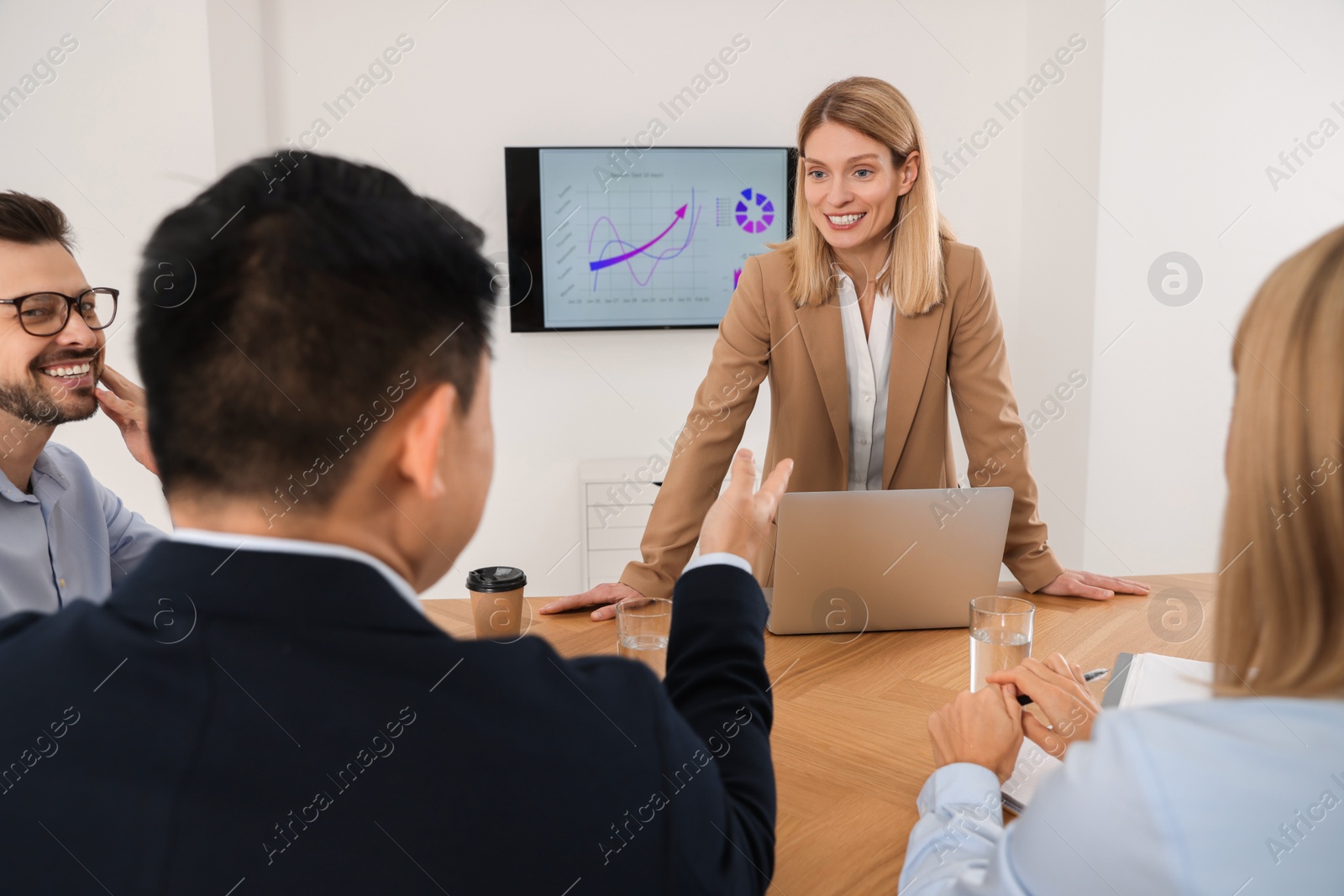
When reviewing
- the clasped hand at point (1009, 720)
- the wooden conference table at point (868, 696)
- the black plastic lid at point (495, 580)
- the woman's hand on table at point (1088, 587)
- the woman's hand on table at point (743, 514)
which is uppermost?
the woman's hand on table at point (743, 514)

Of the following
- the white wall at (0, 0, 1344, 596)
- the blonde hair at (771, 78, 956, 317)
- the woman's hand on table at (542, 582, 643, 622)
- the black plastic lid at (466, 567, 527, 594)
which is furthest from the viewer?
the white wall at (0, 0, 1344, 596)

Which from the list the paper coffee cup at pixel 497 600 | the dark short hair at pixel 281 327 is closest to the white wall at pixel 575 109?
the paper coffee cup at pixel 497 600

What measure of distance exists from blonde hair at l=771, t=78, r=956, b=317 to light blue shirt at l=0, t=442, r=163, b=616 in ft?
5.01

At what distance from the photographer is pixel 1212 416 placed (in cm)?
357

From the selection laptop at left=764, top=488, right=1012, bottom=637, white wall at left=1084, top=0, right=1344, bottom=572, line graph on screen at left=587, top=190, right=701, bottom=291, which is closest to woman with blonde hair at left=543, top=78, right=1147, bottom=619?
laptop at left=764, top=488, right=1012, bottom=637

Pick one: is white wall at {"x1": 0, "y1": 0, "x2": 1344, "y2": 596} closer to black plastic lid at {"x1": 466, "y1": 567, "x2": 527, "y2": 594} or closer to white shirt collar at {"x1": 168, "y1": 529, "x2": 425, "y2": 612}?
black plastic lid at {"x1": 466, "y1": 567, "x2": 527, "y2": 594}

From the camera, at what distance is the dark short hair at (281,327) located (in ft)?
2.21

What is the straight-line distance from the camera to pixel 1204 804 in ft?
2.07

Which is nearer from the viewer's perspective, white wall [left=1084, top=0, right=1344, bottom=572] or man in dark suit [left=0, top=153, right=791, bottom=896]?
man in dark suit [left=0, top=153, right=791, bottom=896]

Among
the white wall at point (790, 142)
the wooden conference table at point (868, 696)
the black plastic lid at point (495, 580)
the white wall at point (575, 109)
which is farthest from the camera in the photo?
the white wall at point (575, 109)

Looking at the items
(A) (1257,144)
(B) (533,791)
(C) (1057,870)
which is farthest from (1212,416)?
(B) (533,791)

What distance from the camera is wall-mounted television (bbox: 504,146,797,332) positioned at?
3.82m

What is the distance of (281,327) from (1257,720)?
2.43 feet

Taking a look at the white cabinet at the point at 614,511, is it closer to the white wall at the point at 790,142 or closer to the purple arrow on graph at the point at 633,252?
the white wall at the point at 790,142
